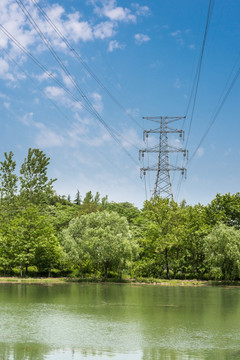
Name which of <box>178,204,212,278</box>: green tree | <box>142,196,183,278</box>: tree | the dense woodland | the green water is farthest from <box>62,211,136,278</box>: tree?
the green water

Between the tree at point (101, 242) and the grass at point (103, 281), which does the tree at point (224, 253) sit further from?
the tree at point (101, 242)

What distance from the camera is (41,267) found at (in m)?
58.4

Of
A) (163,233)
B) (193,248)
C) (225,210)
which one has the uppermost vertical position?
(225,210)

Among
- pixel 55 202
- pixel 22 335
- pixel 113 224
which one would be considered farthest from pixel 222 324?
pixel 55 202

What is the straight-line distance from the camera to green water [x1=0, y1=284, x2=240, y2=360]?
13391mm

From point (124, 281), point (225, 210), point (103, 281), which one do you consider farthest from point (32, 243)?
point (225, 210)

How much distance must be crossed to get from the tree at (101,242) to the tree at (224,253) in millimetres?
10680

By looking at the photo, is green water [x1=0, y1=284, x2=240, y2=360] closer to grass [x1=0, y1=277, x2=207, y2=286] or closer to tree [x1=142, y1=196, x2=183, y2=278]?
grass [x1=0, y1=277, x2=207, y2=286]

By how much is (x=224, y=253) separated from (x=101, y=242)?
16486 millimetres

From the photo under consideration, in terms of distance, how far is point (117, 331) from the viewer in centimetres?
1720

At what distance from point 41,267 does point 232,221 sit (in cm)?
3024

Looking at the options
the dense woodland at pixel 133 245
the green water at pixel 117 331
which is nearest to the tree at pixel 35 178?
the dense woodland at pixel 133 245

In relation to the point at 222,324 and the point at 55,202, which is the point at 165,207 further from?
the point at 55,202

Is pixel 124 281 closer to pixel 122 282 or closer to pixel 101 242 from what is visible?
pixel 122 282
